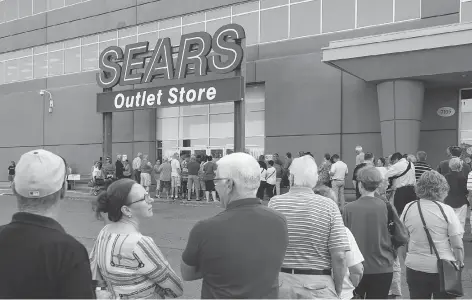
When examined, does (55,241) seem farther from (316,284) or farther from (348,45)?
(348,45)

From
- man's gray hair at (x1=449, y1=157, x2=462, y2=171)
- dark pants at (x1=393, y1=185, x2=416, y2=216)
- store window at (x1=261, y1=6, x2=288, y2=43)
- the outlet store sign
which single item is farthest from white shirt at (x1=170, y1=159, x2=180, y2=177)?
man's gray hair at (x1=449, y1=157, x2=462, y2=171)

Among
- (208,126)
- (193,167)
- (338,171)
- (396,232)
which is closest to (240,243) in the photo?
(396,232)

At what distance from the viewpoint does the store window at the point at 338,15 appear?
18.7m

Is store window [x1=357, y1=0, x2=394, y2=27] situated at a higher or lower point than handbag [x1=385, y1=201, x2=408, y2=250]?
higher

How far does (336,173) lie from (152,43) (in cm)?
1342

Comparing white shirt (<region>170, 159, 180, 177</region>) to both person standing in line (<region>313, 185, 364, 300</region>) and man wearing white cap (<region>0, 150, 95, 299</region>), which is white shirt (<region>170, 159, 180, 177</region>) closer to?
Result: person standing in line (<region>313, 185, 364, 300</region>)

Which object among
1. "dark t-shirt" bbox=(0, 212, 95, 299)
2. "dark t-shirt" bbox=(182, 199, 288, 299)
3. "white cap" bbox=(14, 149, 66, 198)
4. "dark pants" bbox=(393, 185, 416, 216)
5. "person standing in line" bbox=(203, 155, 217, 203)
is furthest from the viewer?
"person standing in line" bbox=(203, 155, 217, 203)

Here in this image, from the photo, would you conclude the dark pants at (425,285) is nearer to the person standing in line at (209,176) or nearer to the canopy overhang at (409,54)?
the canopy overhang at (409,54)

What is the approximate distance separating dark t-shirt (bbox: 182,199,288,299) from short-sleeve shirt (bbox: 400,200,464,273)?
2256 millimetres

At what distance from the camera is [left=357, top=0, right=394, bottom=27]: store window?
17.9 metres

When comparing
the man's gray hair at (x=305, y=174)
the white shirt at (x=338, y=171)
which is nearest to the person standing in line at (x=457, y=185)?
the man's gray hair at (x=305, y=174)

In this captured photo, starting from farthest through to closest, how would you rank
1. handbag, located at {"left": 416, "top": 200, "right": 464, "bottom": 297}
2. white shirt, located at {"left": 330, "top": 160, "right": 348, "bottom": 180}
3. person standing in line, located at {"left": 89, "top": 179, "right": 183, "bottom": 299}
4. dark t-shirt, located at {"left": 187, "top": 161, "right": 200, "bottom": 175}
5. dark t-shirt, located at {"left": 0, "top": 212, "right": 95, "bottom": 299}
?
1. dark t-shirt, located at {"left": 187, "top": 161, "right": 200, "bottom": 175}
2. white shirt, located at {"left": 330, "top": 160, "right": 348, "bottom": 180}
3. handbag, located at {"left": 416, "top": 200, "right": 464, "bottom": 297}
4. person standing in line, located at {"left": 89, "top": 179, "right": 183, "bottom": 299}
5. dark t-shirt, located at {"left": 0, "top": 212, "right": 95, "bottom": 299}

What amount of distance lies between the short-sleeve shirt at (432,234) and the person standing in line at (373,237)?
179 millimetres

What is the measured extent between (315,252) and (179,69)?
16.8 m
